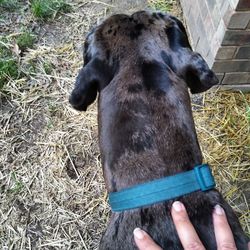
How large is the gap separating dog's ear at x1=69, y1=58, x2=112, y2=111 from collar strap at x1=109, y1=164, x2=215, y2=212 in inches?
21.9

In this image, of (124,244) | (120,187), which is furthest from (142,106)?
(124,244)

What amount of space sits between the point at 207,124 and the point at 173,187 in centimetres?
175

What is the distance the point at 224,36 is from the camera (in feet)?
10.6

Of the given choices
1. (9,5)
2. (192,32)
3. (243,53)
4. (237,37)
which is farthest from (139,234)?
(9,5)

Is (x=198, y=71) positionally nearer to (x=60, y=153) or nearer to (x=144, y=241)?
(x=144, y=241)

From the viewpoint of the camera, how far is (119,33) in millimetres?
2244

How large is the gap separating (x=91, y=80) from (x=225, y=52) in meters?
1.50

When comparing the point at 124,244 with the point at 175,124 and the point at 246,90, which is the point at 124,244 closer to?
the point at 175,124

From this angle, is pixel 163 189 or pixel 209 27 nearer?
pixel 163 189

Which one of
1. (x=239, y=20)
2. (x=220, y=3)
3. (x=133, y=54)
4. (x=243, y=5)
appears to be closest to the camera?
(x=133, y=54)

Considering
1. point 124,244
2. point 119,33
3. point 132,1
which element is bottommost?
point 132,1

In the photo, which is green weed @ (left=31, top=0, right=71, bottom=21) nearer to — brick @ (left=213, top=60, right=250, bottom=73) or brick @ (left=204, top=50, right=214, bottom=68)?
brick @ (left=204, top=50, right=214, bottom=68)

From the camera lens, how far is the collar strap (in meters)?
1.85

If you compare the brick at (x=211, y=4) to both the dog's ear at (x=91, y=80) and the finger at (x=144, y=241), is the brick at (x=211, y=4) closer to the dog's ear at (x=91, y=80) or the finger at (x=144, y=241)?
the dog's ear at (x=91, y=80)
